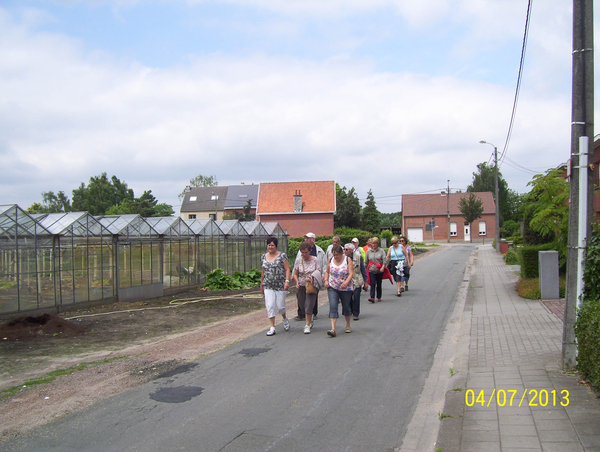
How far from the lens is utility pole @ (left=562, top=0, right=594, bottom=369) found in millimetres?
6105

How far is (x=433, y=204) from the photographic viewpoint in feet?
258

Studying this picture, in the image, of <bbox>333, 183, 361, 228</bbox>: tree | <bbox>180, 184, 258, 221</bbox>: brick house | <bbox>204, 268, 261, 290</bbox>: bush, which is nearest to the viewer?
<bbox>204, 268, 261, 290</bbox>: bush

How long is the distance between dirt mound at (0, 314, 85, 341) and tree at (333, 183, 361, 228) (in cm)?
5478

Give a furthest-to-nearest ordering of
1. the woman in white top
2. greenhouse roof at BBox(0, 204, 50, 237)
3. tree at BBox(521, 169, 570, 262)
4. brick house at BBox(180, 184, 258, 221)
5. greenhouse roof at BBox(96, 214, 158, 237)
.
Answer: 1. brick house at BBox(180, 184, 258, 221)
2. greenhouse roof at BBox(96, 214, 158, 237)
3. the woman in white top
4. tree at BBox(521, 169, 570, 262)
5. greenhouse roof at BBox(0, 204, 50, 237)

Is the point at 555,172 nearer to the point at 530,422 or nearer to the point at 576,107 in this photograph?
the point at 576,107

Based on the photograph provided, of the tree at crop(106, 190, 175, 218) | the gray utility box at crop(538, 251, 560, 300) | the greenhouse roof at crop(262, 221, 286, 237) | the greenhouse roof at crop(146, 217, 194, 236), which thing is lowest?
the gray utility box at crop(538, 251, 560, 300)

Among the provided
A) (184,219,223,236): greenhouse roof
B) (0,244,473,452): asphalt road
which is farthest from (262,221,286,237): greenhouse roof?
(0,244,473,452): asphalt road

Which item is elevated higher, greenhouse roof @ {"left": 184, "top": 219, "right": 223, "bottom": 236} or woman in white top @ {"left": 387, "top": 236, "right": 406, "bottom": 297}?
greenhouse roof @ {"left": 184, "top": 219, "right": 223, "bottom": 236}

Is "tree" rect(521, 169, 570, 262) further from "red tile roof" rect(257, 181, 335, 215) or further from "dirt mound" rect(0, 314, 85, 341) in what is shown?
"red tile roof" rect(257, 181, 335, 215)

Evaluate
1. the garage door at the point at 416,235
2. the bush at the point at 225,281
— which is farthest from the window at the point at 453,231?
the bush at the point at 225,281

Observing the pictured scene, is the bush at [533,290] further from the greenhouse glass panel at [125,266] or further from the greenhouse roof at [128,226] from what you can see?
the greenhouse roof at [128,226]

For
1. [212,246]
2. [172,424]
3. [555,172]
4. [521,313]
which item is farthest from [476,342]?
[212,246]

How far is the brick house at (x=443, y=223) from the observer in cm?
7525
